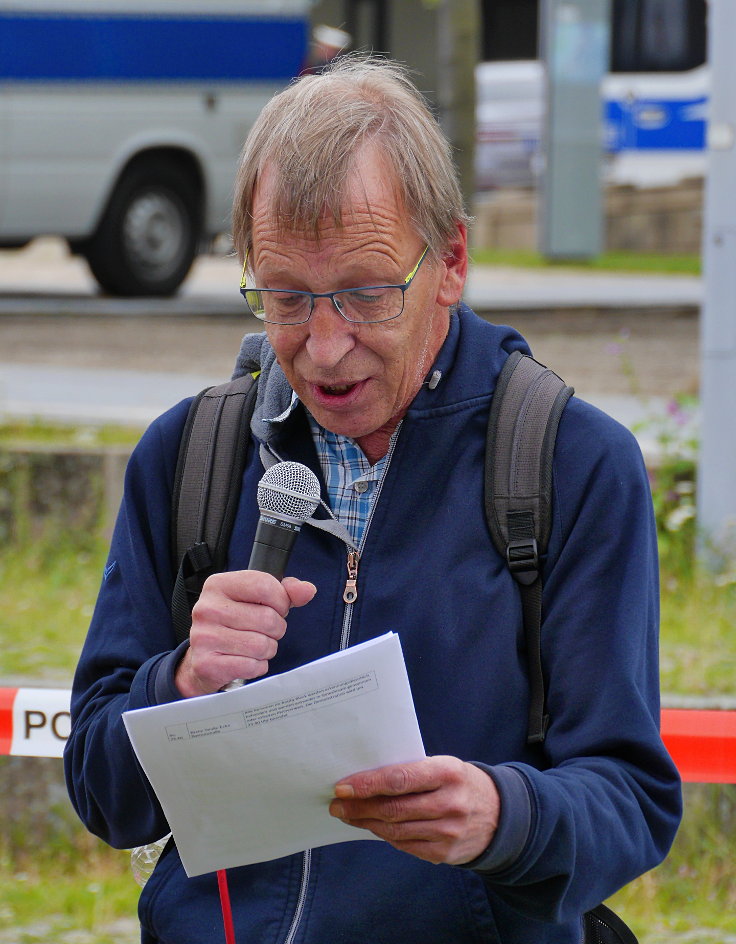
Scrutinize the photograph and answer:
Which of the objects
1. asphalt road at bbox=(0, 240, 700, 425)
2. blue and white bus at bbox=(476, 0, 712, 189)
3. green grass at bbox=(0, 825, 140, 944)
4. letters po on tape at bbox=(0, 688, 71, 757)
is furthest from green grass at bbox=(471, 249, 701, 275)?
letters po on tape at bbox=(0, 688, 71, 757)

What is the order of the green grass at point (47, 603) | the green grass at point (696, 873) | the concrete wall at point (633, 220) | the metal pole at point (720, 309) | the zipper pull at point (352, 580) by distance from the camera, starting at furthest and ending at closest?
1. the concrete wall at point (633, 220)
2. the metal pole at point (720, 309)
3. the green grass at point (47, 603)
4. the green grass at point (696, 873)
5. the zipper pull at point (352, 580)

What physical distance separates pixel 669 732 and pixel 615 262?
50.0 feet

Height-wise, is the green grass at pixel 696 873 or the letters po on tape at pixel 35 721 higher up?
the letters po on tape at pixel 35 721

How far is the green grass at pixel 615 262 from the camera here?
16.3 meters

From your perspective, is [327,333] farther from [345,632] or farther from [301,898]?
[301,898]

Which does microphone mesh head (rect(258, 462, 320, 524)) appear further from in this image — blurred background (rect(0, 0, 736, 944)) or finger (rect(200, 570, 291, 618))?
blurred background (rect(0, 0, 736, 944))

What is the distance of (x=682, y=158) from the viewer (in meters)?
20.1

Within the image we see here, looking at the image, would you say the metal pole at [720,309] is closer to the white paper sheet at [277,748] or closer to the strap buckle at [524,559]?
the strap buckle at [524,559]

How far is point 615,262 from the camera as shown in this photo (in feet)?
58.0

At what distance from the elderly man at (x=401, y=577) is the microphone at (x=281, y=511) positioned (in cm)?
10

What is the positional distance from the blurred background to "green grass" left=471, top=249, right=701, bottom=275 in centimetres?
9

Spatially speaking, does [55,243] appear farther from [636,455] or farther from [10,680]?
[636,455]

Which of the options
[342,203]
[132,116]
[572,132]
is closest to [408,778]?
[342,203]

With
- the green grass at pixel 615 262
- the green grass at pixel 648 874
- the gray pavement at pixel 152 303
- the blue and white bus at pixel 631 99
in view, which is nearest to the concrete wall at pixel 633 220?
the green grass at pixel 615 262
